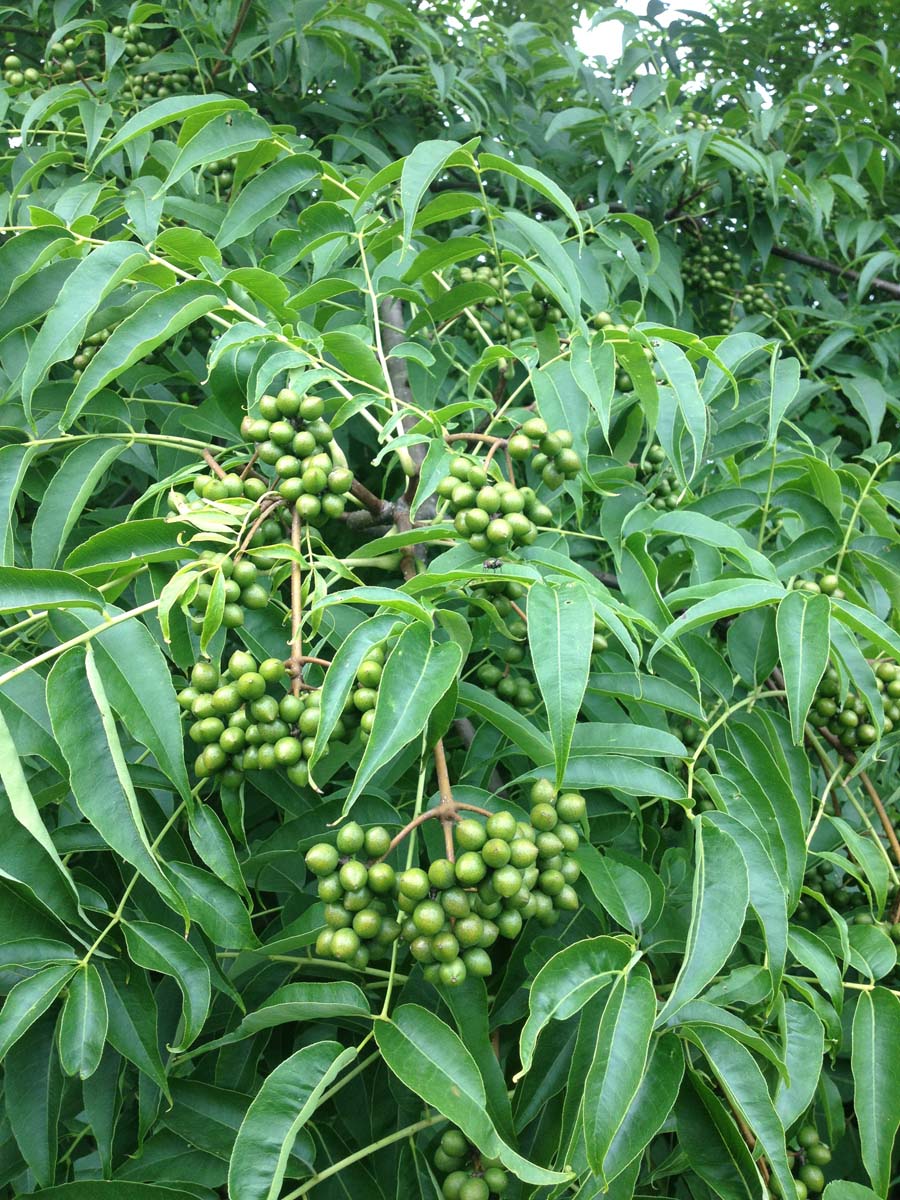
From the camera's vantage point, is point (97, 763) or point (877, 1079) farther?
point (877, 1079)

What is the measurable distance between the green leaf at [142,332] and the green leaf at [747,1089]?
148 cm

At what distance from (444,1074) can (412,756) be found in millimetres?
544

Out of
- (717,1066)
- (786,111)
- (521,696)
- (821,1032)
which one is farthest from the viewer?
(786,111)

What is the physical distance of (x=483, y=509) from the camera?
1.61 meters

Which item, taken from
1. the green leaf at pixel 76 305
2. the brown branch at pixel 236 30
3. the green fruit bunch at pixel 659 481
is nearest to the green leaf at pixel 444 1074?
the green leaf at pixel 76 305

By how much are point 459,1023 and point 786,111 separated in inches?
136

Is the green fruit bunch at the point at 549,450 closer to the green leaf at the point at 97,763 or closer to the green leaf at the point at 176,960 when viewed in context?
the green leaf at the point at 97,763

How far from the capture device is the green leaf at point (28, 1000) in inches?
53.9

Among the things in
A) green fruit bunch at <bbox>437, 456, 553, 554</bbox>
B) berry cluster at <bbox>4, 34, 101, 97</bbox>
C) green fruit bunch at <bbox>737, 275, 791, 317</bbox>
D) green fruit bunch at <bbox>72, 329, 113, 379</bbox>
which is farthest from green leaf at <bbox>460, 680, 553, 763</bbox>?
berry cluster at <bbox>4, 34, 101, 97</bbox>

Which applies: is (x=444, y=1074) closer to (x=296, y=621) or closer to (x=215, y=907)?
(x=215, y=907)

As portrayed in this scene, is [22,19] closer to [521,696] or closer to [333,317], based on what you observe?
[333,317]

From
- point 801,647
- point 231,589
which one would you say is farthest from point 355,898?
point 801,647

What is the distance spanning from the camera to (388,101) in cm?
386

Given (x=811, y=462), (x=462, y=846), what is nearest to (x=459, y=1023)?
(x=462, y=846)
